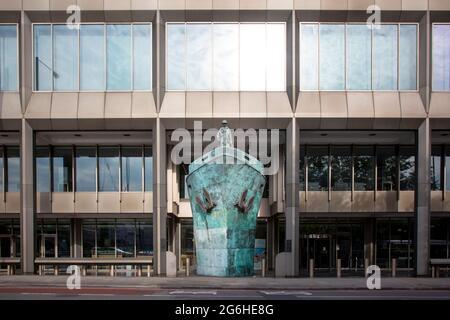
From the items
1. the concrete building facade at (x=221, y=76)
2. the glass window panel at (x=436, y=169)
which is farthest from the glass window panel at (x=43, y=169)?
the glass window panel at (x=436, y=169)

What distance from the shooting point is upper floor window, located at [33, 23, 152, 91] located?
24.9m

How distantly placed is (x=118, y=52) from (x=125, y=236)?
1203 centimetres

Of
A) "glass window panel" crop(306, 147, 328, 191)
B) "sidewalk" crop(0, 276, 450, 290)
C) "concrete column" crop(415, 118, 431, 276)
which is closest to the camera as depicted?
"sidewalk" crop(0, 276, 450, 290)

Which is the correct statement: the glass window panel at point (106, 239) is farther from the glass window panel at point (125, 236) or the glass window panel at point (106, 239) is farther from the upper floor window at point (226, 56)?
the upper floor window at point (226, 56)

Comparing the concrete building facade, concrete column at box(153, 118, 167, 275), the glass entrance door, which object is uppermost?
the concrete building facade

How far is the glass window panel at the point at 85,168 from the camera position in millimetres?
30656

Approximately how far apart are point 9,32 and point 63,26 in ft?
9.02

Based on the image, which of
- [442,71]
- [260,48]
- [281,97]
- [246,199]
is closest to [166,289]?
[246,199]

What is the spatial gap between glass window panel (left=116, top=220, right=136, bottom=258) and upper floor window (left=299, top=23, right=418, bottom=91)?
1438 centimetres

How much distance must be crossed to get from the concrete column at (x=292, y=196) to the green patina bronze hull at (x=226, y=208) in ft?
10.0

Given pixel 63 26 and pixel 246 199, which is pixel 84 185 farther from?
pixel 246 199

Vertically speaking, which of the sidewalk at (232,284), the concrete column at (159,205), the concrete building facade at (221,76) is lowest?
the sidewalk at (232,284)

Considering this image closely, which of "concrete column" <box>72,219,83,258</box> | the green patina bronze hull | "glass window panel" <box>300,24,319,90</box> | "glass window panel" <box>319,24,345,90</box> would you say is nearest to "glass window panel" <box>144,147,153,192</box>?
"concrete column" <box>72,219,83,258</box>

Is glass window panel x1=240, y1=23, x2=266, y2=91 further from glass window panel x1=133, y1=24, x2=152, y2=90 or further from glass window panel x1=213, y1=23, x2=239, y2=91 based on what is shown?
glass window panel x1=133, y1=24, x2=152, y2=90
